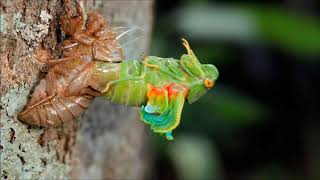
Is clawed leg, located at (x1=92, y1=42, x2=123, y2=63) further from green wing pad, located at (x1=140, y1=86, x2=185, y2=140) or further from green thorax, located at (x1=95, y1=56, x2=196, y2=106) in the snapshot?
green wing pad, located at (x1=140, y1=86, x2=185, y2=140)

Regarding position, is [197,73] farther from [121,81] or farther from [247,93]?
[247,93]

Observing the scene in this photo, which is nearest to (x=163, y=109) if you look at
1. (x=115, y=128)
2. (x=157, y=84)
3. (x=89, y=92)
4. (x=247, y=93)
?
(x=157, y=84)

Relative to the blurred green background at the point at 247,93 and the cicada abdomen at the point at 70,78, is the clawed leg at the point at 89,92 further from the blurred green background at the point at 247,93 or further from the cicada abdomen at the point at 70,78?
the blurred green background at the point at 247,93

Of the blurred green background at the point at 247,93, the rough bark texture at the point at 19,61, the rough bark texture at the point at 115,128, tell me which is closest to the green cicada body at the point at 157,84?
the rough bark texture at the point at 19,61

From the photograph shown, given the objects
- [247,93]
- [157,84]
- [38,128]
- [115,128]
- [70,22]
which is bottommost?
[247,93]

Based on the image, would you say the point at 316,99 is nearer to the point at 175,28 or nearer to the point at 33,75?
the point at 175,28

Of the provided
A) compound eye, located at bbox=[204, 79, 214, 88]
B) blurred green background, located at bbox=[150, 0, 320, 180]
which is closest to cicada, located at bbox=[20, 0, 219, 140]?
compound eye, located at bbox=[204, 79, 214, 88]
